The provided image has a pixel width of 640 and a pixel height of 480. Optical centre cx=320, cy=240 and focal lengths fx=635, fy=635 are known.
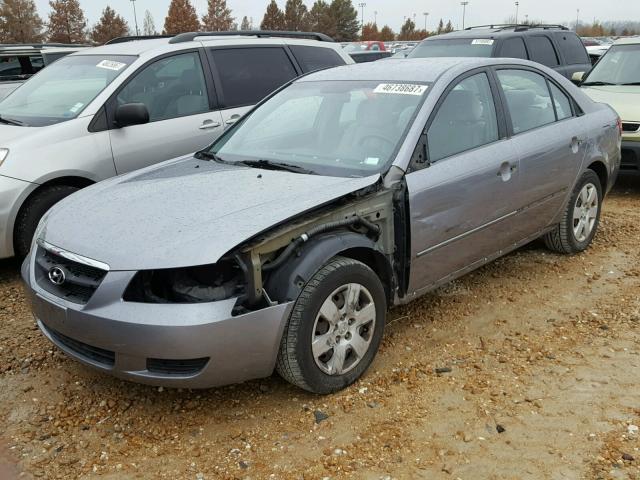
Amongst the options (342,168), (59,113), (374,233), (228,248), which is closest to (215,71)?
(59,113)

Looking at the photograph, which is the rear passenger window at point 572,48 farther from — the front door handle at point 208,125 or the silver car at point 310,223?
the front door handle at point 208,125

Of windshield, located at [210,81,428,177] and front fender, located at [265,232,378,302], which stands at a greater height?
windshield, located at [210,81,428,177]

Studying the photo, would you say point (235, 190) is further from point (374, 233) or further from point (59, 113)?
point (59, 113)

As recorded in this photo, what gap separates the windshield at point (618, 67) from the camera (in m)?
8.36

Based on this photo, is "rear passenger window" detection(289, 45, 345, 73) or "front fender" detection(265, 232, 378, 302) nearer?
"front fender" detection(265, 232, 378, 302)

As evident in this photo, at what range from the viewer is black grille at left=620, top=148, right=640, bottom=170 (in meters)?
7.18

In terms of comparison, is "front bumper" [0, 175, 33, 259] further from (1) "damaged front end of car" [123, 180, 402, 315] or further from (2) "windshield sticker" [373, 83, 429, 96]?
→ (2) "windshield sticker" [373, 83, 429, 96]

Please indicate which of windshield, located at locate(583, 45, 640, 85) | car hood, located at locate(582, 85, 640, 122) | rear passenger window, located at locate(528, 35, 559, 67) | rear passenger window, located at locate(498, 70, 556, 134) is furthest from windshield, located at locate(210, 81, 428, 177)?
rear passenger window, located at locate(528, 35, 559, 67)

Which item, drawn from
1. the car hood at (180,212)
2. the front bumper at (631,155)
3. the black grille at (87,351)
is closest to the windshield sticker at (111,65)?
the car hood at (180,212)

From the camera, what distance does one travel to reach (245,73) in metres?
6.28

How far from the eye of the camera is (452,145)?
3934 mm

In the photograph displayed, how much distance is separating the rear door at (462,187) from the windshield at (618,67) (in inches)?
198

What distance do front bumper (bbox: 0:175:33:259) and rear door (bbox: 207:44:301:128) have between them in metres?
1.92

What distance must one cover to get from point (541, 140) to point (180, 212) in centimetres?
270
